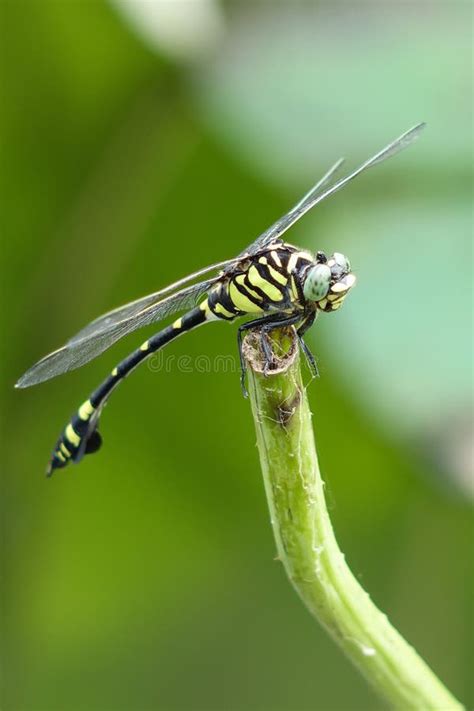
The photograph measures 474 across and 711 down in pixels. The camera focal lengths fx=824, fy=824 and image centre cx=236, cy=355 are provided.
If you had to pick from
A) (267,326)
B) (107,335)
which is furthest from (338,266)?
(107,335)

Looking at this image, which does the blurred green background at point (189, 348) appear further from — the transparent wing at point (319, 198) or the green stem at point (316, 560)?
the green stem at point (316, 560)

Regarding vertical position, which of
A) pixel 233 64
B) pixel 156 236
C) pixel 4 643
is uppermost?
pixel 233 64

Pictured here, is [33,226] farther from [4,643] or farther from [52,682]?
[52,682]

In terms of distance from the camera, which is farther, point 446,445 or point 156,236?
point 156,236

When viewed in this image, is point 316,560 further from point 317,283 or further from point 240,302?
point 240,302

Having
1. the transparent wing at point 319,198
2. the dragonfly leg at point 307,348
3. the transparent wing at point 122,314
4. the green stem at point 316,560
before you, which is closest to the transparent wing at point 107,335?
the transparent wing at point 122,314

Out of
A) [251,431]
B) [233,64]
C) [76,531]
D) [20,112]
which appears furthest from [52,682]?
[233,64]
